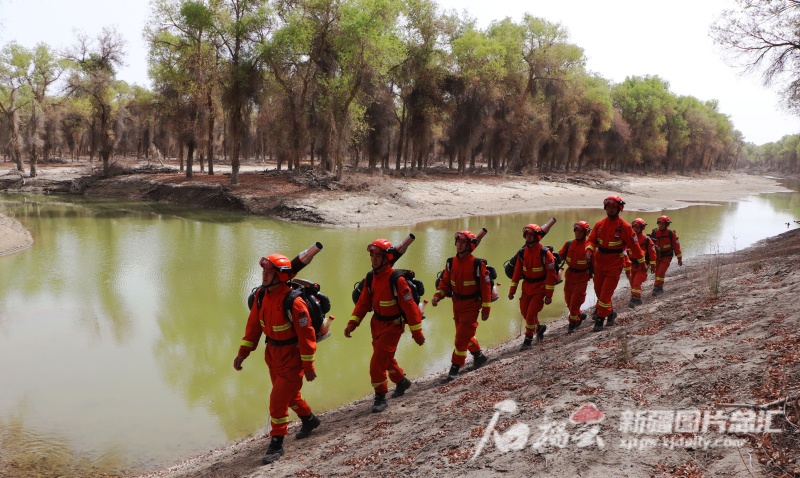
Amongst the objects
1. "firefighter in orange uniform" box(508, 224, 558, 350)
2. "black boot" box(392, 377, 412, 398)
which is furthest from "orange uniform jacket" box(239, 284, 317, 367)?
"firefighter in orange uniform" box(508, 224, 558, 350)

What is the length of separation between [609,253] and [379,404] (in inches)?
193

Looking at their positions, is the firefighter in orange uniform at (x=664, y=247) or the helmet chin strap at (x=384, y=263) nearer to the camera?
the helmet chin strap at (x=384, y=263)

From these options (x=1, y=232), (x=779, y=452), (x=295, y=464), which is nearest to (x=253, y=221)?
(x=1, y=232)

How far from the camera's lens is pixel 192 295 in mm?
13703

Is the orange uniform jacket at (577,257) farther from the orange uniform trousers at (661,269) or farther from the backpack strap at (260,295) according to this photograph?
the backpack strap at (260,295)

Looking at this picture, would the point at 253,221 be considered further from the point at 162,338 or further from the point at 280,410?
the point at 280,410

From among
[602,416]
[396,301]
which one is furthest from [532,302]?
[602,416]

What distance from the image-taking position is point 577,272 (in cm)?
916

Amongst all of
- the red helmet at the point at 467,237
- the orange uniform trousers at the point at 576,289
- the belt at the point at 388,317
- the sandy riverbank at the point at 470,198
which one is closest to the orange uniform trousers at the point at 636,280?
the orange uniform trousers at the point at 576,289

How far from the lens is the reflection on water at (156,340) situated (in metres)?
6.94

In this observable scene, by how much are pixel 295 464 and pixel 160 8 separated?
3777cm

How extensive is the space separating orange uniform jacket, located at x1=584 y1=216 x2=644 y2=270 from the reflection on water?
2583mm

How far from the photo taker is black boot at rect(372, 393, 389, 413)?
6361 mm

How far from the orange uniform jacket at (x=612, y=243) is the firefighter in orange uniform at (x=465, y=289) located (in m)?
2.48
